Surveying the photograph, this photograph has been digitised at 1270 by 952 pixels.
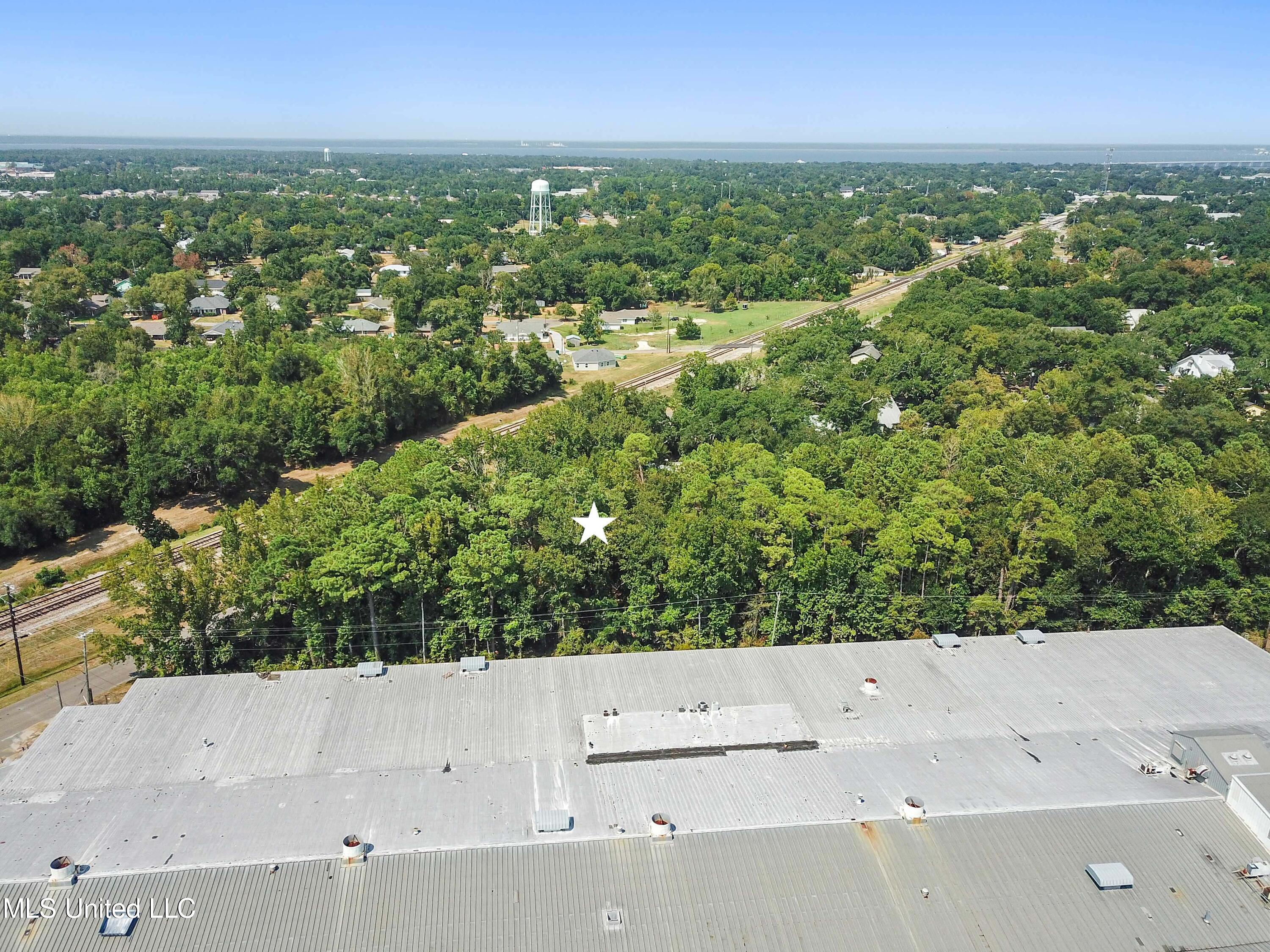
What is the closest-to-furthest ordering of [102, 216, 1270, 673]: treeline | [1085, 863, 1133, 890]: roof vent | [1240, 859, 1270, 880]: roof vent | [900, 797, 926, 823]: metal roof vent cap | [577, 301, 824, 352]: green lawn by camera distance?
[1085, 863, 1133, 890]: roof vent < [1240, 859, 1270, 880]: roof vent < [900, 797, 926, 823]: metal roof vent cap < [102, 216, 1270, 673]: treeline < [577, 301, 824, 352]: green lawn

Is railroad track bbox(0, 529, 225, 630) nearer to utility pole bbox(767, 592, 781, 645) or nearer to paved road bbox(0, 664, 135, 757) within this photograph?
paved road bbox(0, 664, 135, 757)

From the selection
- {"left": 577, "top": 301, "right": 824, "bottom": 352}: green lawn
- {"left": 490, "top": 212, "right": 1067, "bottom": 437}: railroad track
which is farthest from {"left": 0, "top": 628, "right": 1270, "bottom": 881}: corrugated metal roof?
{"left": 577, "top": 301, "right": 824, "bottom": 352}: green lawn

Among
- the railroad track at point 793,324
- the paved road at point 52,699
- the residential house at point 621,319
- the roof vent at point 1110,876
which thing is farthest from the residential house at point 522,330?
the roof vent at point 1110,876

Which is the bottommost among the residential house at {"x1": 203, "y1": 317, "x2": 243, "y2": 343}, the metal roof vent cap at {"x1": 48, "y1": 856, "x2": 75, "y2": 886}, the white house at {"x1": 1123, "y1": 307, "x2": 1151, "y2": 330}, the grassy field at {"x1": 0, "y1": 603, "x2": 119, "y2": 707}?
the grassy field at {"x1": 0, "y1": 603, "x2": 119, "y2": 707}

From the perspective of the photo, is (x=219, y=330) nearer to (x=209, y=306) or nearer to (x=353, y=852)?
(x=209, y=306)

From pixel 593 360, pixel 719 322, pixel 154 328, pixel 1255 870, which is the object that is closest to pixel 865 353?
pixel 593 360

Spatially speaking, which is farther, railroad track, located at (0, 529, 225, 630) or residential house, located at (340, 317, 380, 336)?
residential house, located at (340, 317, 380, 336)
